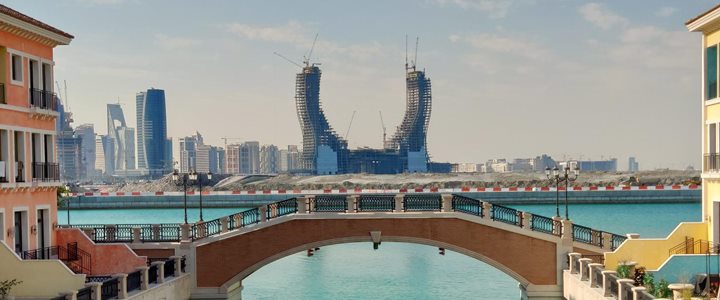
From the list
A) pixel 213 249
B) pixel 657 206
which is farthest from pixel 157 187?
pixel 213 249

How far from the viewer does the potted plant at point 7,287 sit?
23.2 metres

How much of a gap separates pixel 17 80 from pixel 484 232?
1748cm

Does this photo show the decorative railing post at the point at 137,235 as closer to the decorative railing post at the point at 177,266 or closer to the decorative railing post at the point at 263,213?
the decorative railing post at the point at 177,266

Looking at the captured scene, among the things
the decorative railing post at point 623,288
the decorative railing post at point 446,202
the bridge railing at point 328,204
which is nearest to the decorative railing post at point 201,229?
the bridge railing at point 328,204

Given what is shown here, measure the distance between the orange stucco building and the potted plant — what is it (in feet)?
7.19

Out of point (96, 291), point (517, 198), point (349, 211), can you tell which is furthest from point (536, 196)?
point (96, 291)

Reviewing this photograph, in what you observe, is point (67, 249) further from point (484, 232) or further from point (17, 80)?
point (484, 232)

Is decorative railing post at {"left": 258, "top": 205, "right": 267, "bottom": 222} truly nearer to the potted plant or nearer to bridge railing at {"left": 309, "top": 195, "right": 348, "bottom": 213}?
bridge railing at {"left": 309, "top": 195, "right": 348, "bottom": 213}

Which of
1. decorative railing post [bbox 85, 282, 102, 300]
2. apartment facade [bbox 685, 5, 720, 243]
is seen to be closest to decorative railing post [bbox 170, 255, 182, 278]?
decorative railing post [bbox 85, 282, 102, 300]

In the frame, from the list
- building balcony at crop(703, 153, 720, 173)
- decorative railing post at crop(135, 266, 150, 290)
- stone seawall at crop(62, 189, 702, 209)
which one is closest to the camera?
decorative railing post at crop(135, 266, 150, 290)

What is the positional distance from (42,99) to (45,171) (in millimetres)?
2532

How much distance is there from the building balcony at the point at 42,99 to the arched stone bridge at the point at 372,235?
5.37 m

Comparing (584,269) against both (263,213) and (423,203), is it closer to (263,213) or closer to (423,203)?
(423,203)

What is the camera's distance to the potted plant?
23.2 m
